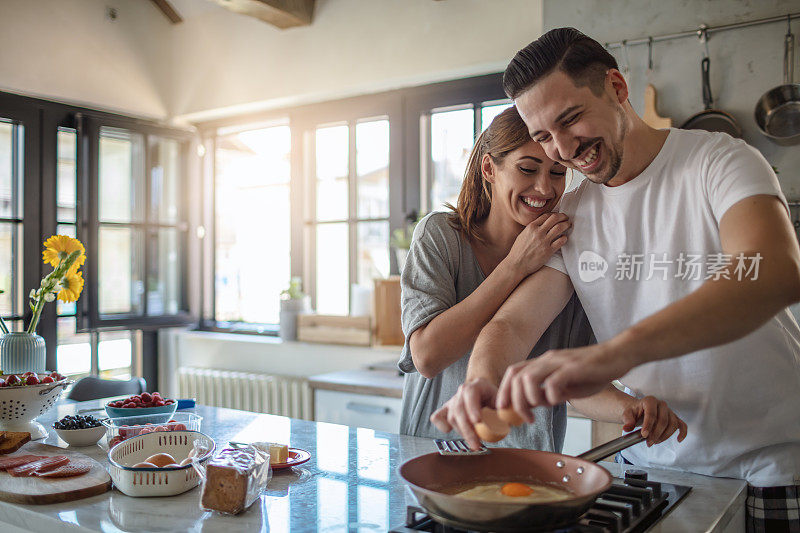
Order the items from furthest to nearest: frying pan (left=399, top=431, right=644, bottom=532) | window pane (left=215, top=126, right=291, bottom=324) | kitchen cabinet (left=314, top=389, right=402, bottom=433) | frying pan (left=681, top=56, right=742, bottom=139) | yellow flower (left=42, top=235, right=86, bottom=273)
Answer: window pane (left=215, top=126, right=291, bottom=324) < kitchen cabinet (left=314, top=389, right=402, bottom=433) < frying pan (left=681, top=56, right=742, bottom=139) < yellow flower (left=42, top=235, right=86, bottom=273) < frying pan (left=399, top=431, right=644, bottom=532)

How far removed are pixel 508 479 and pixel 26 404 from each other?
1.40 meters

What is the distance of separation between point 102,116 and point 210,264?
131cm

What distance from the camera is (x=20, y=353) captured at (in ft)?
7.19

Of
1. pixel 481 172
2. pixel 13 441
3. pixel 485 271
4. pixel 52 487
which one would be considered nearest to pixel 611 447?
pixel 485 271

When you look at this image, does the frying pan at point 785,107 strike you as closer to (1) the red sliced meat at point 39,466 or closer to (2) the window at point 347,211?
(2) the window at point 347,211

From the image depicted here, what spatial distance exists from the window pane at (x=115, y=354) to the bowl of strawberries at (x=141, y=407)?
276 centimetres

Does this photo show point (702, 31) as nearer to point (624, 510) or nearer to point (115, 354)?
point (624, 510)

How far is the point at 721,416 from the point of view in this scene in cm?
129

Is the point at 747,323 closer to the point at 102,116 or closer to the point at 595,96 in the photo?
the point at 595,96

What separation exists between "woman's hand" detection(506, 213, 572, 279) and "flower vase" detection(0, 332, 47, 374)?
1.65 meters

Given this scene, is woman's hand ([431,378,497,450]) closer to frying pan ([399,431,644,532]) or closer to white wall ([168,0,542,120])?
frying pan ([399,431,644,532])

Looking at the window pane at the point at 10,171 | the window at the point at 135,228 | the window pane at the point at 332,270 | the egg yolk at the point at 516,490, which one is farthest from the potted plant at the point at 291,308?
the egg yolk at the point at 516,490

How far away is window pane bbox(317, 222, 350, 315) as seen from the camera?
14.2ft

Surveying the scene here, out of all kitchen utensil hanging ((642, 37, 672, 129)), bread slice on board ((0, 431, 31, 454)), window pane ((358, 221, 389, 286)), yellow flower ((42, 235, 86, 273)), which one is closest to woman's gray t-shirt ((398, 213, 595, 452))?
bread slice on board ((0, 431, 31, 454))
